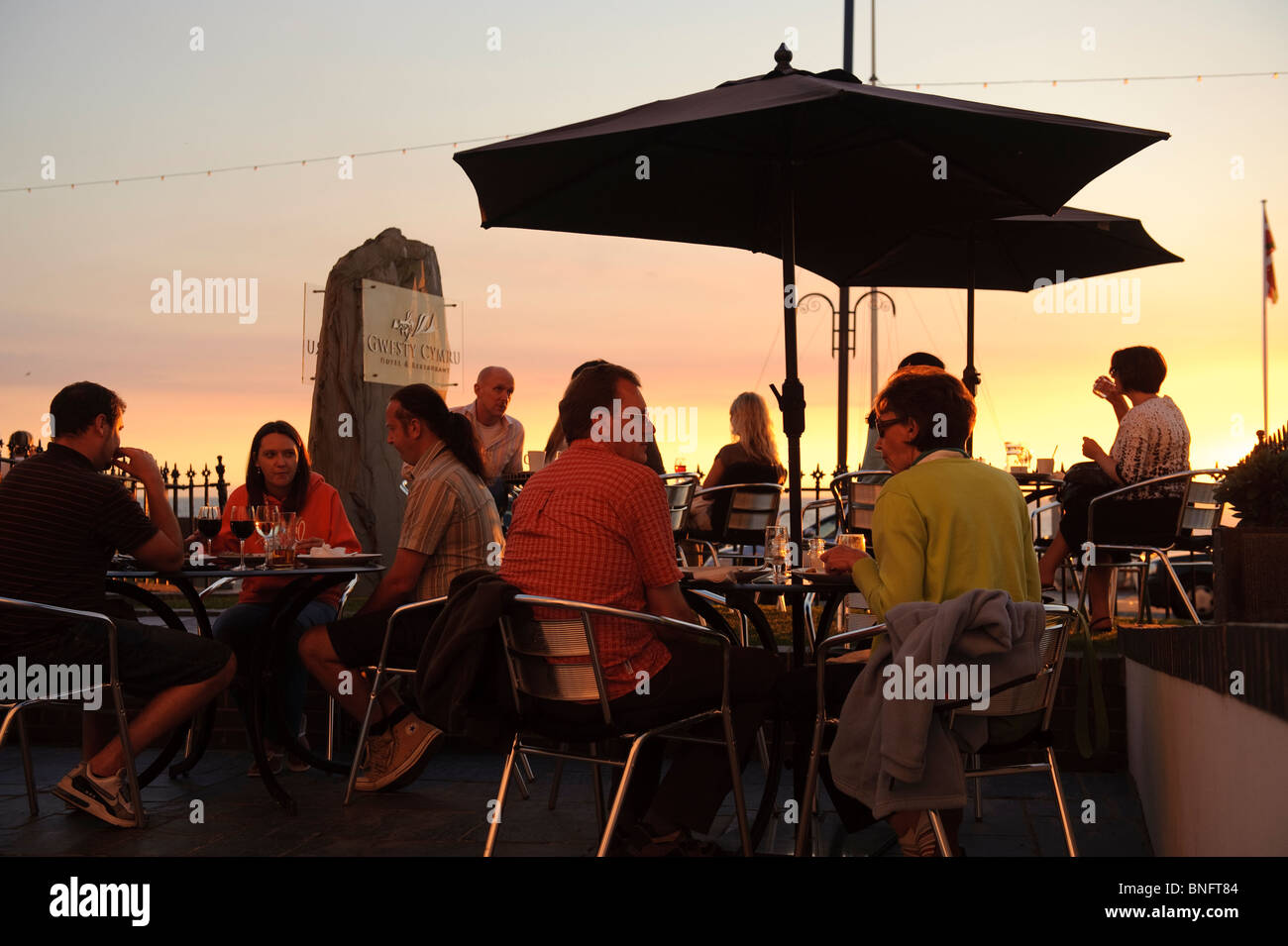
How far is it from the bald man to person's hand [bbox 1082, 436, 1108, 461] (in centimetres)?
362

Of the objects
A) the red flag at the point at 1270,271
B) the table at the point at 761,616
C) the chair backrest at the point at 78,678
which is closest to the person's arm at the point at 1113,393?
the table at the point at 761,616

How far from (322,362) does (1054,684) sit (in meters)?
9.68

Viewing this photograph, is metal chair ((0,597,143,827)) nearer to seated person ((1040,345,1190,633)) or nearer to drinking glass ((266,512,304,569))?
drinking glass ((266,512,304,569))

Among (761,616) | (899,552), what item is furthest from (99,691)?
(899,552)

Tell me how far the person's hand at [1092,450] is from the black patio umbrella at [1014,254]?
4.20 ft

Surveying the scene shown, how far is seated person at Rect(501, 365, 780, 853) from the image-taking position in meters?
3.04

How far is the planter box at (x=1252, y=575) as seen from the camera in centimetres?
259

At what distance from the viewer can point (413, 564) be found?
4270 mm

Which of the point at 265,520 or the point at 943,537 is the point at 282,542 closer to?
the point at 265,520

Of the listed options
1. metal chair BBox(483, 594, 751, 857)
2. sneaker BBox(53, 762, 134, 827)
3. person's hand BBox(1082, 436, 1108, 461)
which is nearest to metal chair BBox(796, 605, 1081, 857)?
metal chair BBox(483, 594, 751, 857)

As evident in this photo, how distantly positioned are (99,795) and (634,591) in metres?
2.05

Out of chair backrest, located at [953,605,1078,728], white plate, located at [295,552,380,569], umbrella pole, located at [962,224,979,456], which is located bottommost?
chair backrest, located at [953,605,1078,728]

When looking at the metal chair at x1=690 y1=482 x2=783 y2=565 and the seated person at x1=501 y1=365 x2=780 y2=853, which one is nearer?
the seated person at x1=501 y1=365 x2=780 y2=853

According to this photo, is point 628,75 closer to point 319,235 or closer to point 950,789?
point 319,235
